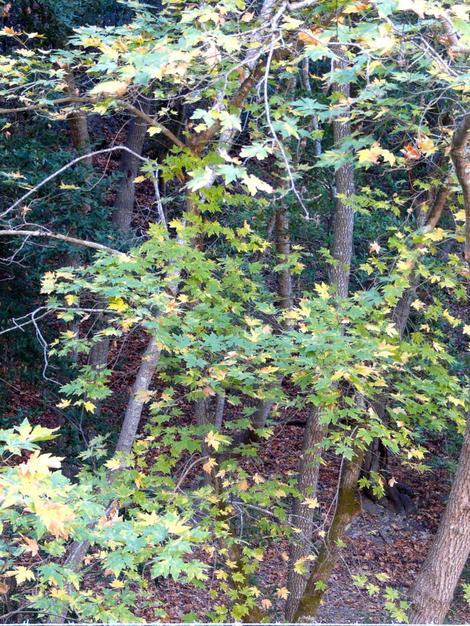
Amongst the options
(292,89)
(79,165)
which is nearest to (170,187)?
(79,165)

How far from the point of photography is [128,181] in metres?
9.07

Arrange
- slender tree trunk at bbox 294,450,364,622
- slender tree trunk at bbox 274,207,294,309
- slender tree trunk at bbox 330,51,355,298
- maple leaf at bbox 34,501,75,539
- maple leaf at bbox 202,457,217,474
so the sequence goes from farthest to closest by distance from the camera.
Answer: slender tree trunk at bbox 274,207,294,309, slender tree trunk at bbox 330,51,355,298, slender tree trunk at bbox 294,450,364,622, maple leaf at bbox 202,457,217,474, maple leaf at bbox 34,501,75,539

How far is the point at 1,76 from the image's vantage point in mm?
5129

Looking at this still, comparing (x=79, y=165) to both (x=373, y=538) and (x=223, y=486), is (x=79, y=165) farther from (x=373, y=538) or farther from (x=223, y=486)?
(x=373, y=538)

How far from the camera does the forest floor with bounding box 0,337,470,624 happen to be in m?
7.95

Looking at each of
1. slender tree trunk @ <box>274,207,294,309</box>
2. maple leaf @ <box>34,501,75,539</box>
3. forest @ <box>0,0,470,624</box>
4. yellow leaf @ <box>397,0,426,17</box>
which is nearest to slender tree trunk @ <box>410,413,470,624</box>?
forest @ <box>0,0,470,624</box>

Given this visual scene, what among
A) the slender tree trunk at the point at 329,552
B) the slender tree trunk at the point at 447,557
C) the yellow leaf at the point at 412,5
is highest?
the yellow leaf at the point at 412,5

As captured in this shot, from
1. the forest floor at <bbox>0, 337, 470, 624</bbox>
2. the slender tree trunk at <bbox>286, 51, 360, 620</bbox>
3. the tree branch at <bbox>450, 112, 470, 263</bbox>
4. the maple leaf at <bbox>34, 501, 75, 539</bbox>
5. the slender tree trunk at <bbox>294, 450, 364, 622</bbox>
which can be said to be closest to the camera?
the maple leaf at <bbox>34, 501, 75, 539</bbox>

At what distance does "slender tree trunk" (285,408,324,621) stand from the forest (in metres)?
0.04

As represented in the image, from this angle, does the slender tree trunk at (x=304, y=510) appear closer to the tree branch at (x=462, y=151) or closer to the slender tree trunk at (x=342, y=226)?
the slender tree trunk at (x=342, y=226)

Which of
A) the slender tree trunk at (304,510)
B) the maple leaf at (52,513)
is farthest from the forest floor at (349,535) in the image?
the maple leaf at (52,513)

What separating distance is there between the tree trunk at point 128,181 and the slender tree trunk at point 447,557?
5318 millimetres

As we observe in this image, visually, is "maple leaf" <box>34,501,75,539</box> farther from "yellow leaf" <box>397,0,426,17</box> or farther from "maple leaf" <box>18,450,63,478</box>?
"yellow leaf" <box>397,0,426,17</box>

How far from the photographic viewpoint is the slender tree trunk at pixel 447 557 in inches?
184
